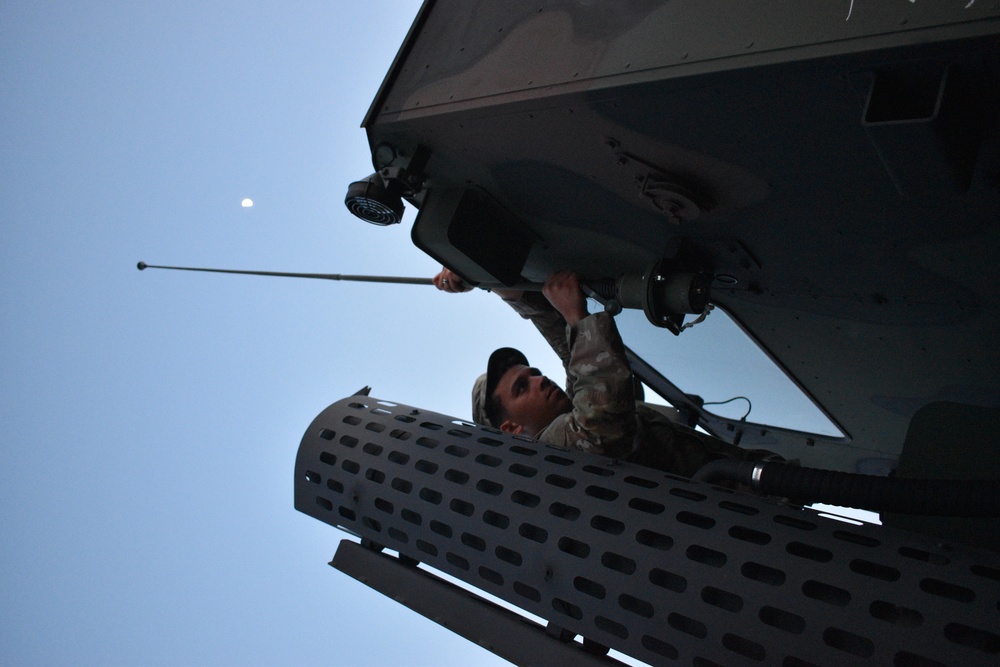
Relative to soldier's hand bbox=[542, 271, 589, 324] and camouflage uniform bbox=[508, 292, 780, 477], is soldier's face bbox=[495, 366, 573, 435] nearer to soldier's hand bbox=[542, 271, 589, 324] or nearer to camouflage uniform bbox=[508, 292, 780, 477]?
camouflage uniform bbox=[508, 292, 780, 477]

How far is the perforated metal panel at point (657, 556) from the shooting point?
3.31 feet

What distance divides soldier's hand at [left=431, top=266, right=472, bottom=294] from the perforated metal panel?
0.87m

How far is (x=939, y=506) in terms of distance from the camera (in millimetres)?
1109

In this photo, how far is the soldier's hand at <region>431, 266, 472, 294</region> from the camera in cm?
256

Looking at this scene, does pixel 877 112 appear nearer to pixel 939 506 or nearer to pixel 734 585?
pixel 939 506

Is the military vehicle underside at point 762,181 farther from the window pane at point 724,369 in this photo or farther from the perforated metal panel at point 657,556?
the window pane at point 724,369

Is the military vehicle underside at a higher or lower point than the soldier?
higher

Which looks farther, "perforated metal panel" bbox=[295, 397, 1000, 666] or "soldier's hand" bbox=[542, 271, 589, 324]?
"soldier's hand" bbox=[542, 271, 589, 324]

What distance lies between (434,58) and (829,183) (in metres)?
0.91

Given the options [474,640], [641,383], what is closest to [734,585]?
[474,640]

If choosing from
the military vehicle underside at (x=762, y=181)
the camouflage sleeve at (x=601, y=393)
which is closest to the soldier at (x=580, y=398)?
the camouflage sleeve at (x=601, y=393)

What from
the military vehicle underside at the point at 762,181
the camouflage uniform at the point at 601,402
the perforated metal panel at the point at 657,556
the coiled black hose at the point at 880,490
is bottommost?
the perforated metal panel at the point at 657,556

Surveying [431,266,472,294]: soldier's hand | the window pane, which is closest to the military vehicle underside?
the window pane

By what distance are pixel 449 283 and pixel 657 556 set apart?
5.13 ft
